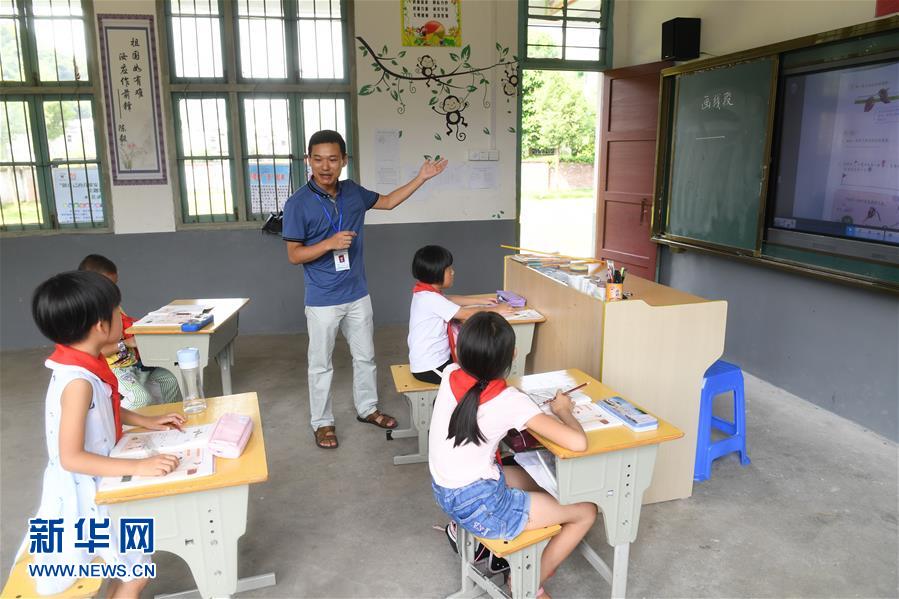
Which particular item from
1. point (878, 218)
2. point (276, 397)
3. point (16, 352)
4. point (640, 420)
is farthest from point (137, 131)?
point (878, 218)

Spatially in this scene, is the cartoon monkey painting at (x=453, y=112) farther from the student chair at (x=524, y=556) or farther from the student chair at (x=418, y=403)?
the student chair at (x=524, y=556)

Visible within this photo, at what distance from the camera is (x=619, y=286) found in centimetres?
234

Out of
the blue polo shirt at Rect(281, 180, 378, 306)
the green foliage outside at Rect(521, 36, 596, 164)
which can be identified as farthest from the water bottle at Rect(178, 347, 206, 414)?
the green foliage outside at Rect(521, 36, 596, 164)

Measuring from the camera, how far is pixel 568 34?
17.8 feet

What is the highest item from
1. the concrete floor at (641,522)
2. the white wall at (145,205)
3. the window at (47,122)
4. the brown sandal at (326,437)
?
the window at (47,122)

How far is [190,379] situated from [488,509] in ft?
3.34

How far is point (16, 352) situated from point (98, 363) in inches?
158

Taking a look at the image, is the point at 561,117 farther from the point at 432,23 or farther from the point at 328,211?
the point at 328,211

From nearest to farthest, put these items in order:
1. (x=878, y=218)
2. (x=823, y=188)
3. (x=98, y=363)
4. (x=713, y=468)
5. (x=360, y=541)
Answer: (x=98, y=363) < (x=360, y=541) < (x=713, y=468) < (x=878, y=218) < (x=823, y=188)

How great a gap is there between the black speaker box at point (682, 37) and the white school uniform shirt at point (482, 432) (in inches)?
148

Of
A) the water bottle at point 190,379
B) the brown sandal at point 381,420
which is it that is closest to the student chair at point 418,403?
the brown sandal at point 381,420

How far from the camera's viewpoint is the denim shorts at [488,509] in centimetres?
171

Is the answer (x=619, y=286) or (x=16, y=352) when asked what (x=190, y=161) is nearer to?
(x=16, y=352)

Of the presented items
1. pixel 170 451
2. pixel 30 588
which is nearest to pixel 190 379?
pixel 170 451
